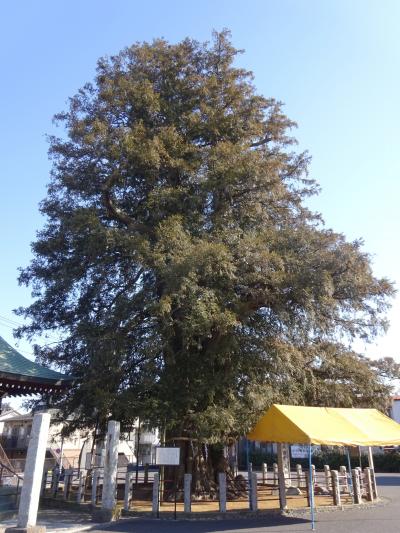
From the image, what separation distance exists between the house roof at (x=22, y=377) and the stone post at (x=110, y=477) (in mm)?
2253

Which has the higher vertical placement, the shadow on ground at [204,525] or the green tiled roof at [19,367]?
the green tiled roof at [19,367]

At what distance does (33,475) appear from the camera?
9609 mm

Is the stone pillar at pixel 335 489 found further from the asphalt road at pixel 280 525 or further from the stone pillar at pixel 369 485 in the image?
the stone pillar at pixel 369 485

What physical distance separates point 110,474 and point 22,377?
3.79 metres

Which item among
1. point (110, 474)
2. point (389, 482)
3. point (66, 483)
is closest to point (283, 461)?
point (110, 474)

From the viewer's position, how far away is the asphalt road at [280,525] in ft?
37.0

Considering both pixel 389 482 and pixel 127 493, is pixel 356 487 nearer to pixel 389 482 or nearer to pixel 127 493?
pixel 127 493

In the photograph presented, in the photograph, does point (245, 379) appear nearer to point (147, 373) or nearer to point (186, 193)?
point (147, 373)

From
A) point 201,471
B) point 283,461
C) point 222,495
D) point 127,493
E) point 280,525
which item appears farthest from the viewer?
point 201,471

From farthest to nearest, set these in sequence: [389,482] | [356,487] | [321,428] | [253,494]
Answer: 1. [389,482]
2. [356,487]
3. [253,494]
4. [321,428]

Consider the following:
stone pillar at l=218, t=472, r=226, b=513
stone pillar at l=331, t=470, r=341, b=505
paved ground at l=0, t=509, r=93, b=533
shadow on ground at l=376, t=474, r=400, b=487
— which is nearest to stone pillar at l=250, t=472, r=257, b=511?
stone pillar at l=218, t=472, r=226, b=513

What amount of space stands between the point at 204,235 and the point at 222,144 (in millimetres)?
3798

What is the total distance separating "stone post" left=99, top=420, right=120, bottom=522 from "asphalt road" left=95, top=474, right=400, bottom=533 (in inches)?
20.5

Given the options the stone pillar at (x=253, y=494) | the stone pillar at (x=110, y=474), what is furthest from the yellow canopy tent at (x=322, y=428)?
the stone pillar at (x=110, y=474)
